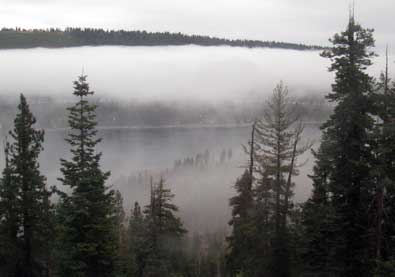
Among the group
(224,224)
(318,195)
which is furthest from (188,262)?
(224,224)

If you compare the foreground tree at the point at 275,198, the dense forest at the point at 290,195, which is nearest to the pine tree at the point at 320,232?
the dense forest at the point at 290,195

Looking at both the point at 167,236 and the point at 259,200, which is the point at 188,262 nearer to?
the point at 167,236

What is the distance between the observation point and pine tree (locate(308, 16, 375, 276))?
22531 millimetres

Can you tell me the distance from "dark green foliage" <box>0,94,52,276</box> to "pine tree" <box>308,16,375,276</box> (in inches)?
640

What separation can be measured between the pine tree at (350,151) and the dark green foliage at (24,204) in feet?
53.3

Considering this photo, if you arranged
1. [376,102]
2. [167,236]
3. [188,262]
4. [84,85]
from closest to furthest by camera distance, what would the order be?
[376,102] < [84,85] < [167,236] < [188,262]

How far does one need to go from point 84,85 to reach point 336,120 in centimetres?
1262

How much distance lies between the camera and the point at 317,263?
2645 centimetres

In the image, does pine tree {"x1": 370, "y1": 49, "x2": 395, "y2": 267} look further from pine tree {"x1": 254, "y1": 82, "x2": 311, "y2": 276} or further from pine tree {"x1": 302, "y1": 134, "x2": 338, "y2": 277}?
pine tree {"x1": 254, "y1": 82, "x2": 311, "y2": 276}

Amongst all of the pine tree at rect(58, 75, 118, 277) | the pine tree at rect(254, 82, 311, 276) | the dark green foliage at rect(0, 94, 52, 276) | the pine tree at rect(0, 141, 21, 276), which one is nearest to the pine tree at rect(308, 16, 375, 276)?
the pine tree at rect(254, 82, 311, 276)

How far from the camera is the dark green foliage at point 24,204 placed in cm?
2797

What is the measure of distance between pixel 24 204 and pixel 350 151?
18.3 meters

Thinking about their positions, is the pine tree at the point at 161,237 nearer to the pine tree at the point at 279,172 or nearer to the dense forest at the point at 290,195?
the dense forest at the point at 290,195

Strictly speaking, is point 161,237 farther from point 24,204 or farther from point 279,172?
point 279,172
